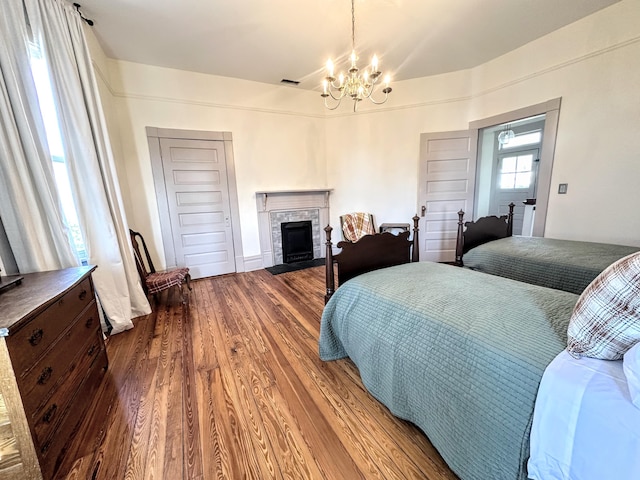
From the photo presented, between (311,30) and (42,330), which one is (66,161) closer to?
(42,330)

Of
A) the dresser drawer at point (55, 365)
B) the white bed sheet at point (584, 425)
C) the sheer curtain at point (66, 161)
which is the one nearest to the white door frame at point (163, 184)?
the sheer curtain at point (66, 161)

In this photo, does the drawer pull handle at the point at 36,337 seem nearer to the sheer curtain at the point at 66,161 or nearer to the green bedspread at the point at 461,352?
the sheer curtain at the point at 66,161

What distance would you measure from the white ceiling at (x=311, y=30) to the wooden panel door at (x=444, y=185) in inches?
42.6

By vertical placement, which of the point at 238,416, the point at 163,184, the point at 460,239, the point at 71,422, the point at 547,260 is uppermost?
the point at 163,184

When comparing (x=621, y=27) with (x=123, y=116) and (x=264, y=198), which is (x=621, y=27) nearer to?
(x=264, y=198)

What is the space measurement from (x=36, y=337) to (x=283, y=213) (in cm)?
355

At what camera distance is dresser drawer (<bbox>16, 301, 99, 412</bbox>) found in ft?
3.60

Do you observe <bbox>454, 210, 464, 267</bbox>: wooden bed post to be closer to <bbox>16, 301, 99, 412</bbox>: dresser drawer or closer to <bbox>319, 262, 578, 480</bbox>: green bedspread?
<bbox>319, 262, 578, 480</bbox>: green bedspread

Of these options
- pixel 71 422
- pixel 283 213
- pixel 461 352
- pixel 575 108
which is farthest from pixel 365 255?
pixel 575 108

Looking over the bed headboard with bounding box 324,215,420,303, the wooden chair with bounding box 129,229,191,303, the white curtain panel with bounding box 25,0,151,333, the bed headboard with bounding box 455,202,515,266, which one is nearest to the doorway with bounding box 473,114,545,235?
the bed headboard with bounding box 455,202,515,266

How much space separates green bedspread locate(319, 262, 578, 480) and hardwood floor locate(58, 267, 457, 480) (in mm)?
207

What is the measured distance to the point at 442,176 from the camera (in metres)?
4.28

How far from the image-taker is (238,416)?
1.52m

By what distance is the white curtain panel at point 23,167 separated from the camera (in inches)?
64.4
